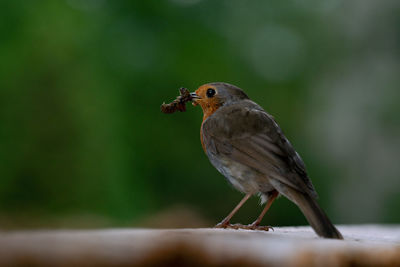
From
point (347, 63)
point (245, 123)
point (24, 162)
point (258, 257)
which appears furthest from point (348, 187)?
point (258, 257)

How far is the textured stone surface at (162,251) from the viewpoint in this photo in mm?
741

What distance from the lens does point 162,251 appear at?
2.88 feet

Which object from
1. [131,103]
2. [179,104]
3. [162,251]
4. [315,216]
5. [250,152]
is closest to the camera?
[162,251]

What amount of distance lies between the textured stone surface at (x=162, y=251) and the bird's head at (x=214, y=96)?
2.11 m

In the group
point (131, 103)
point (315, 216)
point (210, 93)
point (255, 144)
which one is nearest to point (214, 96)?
point (210, 93)

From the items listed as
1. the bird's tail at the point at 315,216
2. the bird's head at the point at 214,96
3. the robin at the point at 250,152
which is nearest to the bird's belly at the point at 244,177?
the robin at the point at 250,152

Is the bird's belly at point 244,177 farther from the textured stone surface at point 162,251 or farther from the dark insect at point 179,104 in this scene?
the textured stone surface at point 162,251

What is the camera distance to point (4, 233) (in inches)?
31.3

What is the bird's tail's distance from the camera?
187 cm

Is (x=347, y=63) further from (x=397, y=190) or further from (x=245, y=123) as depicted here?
(x=245, y=123)

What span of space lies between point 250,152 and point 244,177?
0.14 m

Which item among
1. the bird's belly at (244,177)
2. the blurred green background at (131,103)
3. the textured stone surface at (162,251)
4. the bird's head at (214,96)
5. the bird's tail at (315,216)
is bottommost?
the textured stone surface at (162,251)

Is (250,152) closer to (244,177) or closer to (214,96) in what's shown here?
(244,177)

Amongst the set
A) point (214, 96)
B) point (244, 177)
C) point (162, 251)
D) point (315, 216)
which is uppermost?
point (214, 96)
